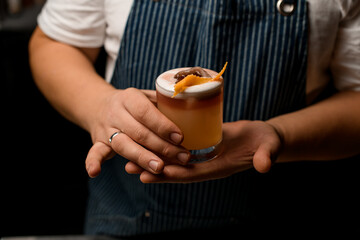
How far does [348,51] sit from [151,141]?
2.29 ft

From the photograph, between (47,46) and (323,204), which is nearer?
(47,46)

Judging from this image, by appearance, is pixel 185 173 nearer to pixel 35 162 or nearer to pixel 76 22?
pixel 76 22

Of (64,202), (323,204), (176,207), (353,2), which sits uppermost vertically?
(353,2)

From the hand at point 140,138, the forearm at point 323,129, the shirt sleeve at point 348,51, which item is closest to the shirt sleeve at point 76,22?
the hand at point 140,138

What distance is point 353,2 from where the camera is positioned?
1098 mm

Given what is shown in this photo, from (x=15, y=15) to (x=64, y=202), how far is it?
97 centimetres

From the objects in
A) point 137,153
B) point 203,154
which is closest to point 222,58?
point 203,154

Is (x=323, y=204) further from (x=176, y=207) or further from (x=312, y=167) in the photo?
(x=176, y=207)

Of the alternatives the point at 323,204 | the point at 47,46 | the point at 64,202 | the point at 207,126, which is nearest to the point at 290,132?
the point at 207,126

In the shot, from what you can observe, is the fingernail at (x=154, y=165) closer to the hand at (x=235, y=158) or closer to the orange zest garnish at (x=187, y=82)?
Result: the hand at (x=235, y=158)

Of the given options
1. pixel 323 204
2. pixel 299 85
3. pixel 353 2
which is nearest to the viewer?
pixel 353 2

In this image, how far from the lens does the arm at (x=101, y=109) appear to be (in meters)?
0.87

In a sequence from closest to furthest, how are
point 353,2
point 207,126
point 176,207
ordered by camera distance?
point 207,126, point 353,2, point 176,207

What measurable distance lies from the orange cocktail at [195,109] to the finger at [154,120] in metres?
0.03
